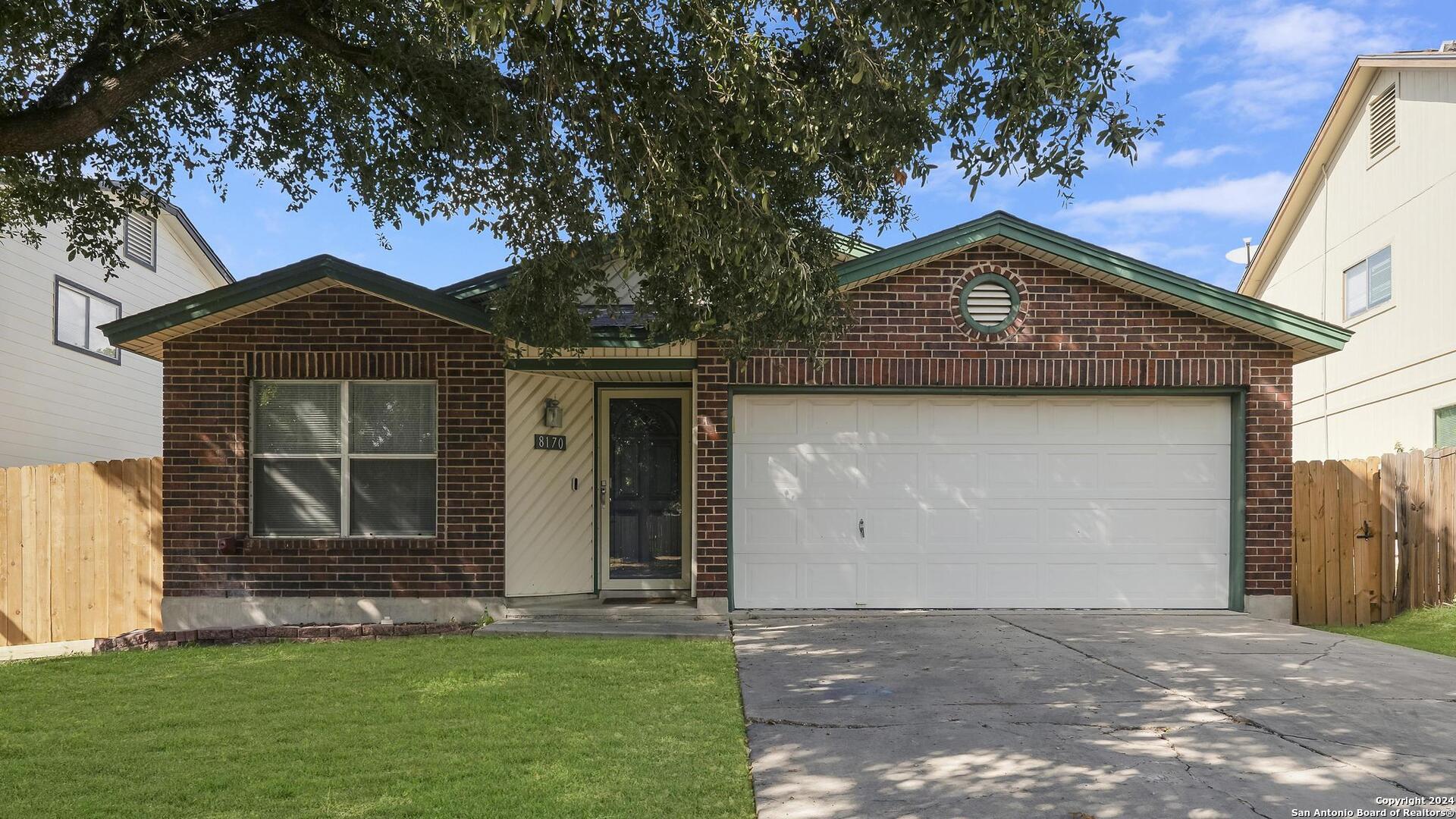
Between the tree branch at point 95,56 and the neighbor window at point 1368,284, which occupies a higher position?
the tree branch at point 95,56

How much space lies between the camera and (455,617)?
10.2m

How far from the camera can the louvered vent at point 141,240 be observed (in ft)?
58.0

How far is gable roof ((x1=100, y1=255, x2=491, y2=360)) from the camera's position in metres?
9.92

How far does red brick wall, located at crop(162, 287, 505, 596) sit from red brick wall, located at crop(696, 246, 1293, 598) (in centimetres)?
243

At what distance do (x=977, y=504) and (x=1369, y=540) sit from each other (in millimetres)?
4423

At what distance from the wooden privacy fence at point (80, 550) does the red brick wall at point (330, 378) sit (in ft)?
1.84

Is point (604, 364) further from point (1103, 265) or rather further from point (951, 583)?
point (1103, 265)

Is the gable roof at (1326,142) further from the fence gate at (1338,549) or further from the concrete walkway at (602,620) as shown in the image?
the concrete walkway at (602,620)

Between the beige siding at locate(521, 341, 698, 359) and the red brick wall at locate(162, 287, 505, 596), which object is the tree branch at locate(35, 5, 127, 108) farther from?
the beige siding at locate(521, 341, 698, 359)

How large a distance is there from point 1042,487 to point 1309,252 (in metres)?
12.5

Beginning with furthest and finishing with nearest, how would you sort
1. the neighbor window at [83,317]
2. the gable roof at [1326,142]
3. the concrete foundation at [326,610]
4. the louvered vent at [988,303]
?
the neighbor window at [83,317] < the gable roof at [1326,142] < the louvered vent at [988,303] < the concrete foundation at [326,610]

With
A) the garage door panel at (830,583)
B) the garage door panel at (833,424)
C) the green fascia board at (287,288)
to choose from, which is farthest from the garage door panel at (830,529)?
the green fascia board at (287,288)

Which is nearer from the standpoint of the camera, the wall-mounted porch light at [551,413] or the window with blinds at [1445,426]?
the wall-mounted porch light at [551,413]

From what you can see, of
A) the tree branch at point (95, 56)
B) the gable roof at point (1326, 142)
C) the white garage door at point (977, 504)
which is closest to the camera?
the tree branch at point (95, 56)
